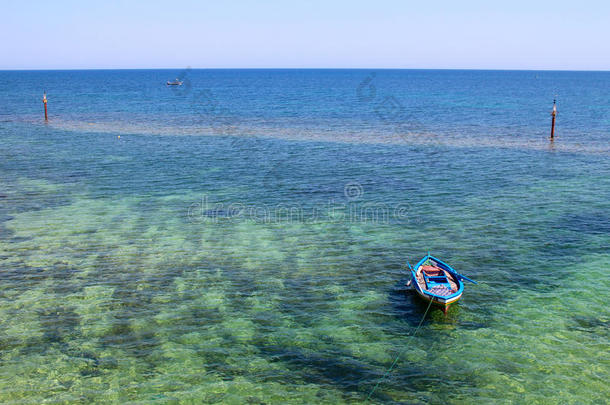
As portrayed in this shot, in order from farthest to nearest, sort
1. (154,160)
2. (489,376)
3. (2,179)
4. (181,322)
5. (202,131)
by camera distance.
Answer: (202,131) < (154,160) < (2,179) < (181,322) < (489,376)

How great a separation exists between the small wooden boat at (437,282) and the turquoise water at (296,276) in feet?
3.01

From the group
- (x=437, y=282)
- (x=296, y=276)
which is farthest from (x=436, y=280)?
(x=296, y=276)

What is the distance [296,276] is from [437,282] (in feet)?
27.5

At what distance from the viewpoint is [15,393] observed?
1880 cm

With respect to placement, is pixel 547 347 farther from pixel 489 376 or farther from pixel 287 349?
pixel 287 349

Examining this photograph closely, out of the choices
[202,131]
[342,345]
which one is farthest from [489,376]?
[202,131]

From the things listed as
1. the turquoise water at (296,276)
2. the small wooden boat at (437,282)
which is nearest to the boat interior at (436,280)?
the small wooden boat at (437,282)

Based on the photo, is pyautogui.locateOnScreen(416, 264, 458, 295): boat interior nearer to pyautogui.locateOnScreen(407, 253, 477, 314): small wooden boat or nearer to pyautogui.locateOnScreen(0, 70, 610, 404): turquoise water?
pyautogui.locateOnScreen(407, 253, 477, 314): small wooden boat

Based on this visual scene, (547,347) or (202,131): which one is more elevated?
(202,131)

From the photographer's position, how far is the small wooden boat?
81.6ft

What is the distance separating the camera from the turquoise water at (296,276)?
65.9 ft

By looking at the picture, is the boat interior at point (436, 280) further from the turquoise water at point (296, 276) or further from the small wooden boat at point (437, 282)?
the turquoise water at point (296, 276)

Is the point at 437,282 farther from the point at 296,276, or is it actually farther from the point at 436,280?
the point at 296,276

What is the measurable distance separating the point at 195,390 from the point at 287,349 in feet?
15.2
